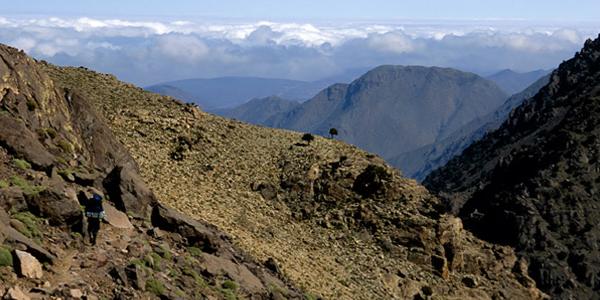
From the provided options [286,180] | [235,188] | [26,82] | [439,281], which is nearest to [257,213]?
[235,188]

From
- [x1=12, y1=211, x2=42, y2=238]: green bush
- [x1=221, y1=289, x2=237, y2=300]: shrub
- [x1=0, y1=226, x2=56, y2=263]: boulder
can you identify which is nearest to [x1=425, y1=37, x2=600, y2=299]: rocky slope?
[x1=221, y1=289, x2=237, y2=300]: shrub

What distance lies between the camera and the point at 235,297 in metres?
27.6

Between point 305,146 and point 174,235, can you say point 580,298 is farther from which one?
point 174,235

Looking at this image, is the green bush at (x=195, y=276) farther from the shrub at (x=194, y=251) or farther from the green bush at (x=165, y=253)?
the shrub at (x=194, y=251)

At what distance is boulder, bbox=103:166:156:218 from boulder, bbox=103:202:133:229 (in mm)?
991

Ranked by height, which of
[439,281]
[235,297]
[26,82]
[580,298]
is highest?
[26,82]

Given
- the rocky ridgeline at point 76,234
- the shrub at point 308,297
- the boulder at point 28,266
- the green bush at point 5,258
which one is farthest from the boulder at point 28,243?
the shrub at point 308,297

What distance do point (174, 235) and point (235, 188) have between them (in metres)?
26.9

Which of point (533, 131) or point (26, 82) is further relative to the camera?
point (533, 131)

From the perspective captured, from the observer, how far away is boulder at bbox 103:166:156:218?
31.1m

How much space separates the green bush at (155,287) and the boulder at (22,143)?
33.1ft

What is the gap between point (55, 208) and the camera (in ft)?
83.7

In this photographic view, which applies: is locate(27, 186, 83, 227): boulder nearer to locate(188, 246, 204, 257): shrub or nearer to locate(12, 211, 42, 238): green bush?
locate(12, 211, 42, 238): green bush

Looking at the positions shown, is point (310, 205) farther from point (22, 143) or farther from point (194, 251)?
point (22, 143)
